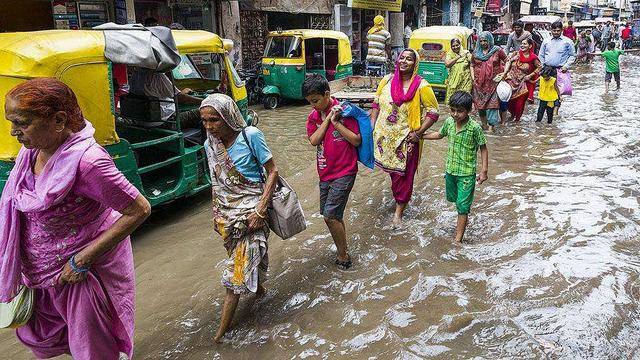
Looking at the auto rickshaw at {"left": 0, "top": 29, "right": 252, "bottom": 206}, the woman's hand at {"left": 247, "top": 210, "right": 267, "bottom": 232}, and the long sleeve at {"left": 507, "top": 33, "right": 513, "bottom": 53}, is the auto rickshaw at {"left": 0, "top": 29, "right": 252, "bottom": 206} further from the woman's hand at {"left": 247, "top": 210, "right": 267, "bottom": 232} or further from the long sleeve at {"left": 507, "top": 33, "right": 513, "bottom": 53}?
the long sleeve at {"left": 507, "top": 33, "right": 513, "bottom": 53}

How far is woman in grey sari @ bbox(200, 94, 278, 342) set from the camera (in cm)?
325

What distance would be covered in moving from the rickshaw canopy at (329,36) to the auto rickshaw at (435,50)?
1797 mm

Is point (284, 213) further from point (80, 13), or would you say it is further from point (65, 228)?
point (80, 13)

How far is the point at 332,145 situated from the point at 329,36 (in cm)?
1016

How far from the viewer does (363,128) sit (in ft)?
13.6

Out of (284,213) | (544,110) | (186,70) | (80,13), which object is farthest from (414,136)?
(80,13)

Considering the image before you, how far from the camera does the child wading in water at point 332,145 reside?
13.0ft

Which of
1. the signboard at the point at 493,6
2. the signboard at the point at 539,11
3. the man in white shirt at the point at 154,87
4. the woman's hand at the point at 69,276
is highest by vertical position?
the signboard at the point at 539,11

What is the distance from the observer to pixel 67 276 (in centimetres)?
219

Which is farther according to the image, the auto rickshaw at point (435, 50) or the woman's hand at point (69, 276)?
the auto rickshaw at point (435, 50)

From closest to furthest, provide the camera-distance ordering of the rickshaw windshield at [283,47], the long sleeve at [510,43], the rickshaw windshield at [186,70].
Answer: the rickshaw windshield at [186,70], the long sleeve at [510,43], the rickshaw windshield at [283,47]

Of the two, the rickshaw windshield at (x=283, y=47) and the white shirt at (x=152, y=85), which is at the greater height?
the rickshaw windshield at (x=283, y=47)

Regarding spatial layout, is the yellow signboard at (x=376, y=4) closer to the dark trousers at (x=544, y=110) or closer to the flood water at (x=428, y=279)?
the dark trousers at (x=544, y=110)

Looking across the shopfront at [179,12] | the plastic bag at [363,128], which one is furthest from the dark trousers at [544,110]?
the shopfront at [179,12]
